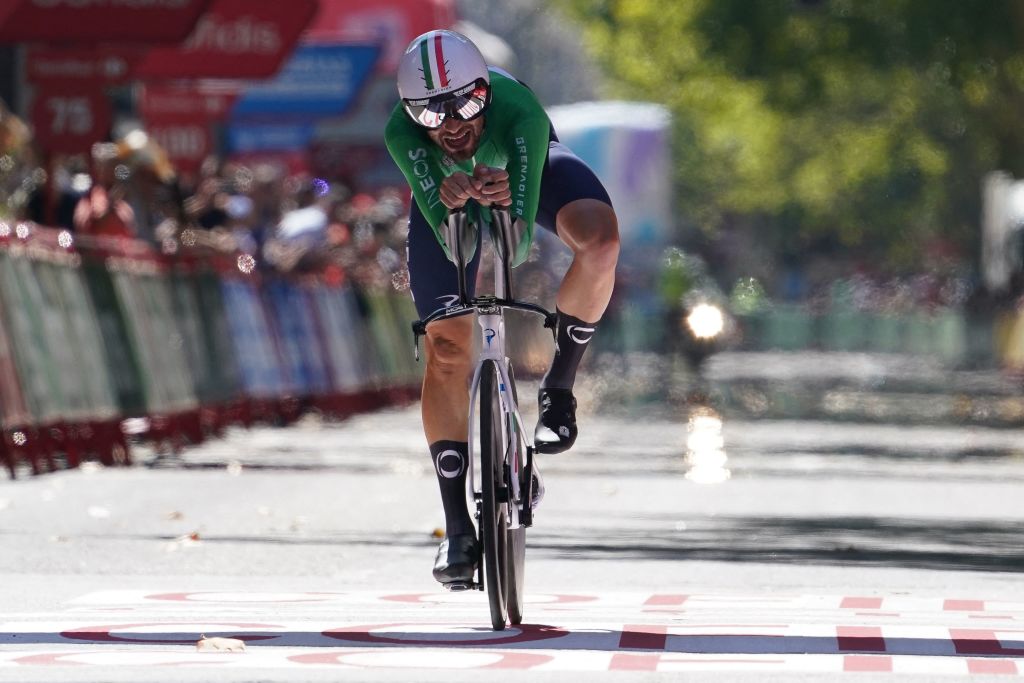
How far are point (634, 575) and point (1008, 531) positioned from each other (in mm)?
3217

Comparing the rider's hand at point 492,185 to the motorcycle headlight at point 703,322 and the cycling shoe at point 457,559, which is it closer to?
the cycling shoe at point 457,559

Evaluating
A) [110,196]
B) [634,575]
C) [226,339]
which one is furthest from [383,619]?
[226,339]

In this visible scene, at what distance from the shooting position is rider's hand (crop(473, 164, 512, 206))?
8195 mm

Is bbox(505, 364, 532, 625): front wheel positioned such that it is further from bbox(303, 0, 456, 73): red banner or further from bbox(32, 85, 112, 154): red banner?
bbox(303, 0, 456, 73): red banner

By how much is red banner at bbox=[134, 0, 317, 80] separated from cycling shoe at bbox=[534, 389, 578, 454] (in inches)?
586

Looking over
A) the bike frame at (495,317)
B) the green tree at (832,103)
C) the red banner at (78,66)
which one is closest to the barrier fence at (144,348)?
the red banner at (78,66)

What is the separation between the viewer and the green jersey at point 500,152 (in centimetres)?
830

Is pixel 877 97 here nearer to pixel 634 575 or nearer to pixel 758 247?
pixel 758 247

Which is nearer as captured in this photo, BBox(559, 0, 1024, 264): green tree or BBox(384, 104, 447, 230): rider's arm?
BBox(384, 104, 447, 230): rider's arm

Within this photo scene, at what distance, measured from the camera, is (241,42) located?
23.7 meters

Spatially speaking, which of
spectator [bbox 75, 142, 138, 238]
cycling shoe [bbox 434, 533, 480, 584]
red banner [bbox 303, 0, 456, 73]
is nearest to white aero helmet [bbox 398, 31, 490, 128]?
cycling shoe [bbox 434, 533, 480, 584]

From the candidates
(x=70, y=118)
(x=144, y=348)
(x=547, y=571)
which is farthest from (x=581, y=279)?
(x=70, y=118)

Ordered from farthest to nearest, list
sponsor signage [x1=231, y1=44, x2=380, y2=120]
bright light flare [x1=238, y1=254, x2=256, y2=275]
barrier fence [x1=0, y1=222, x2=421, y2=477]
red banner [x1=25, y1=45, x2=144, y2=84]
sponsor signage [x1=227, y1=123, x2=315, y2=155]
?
sponsor signage [x1=227, y1=123, x2=315, y2=155] → sponsor signage [x1=231, y1=44, x2=380, y2=120] → bright light flare [x1=238, y1=254, x2=256, y2=275] → red banner [x1=25, y1=45, x2=144, y2=84] → barrier fence [x1=0, y1=222, x2=421, y2=477]

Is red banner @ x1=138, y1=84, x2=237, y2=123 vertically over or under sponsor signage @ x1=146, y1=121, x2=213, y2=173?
over
